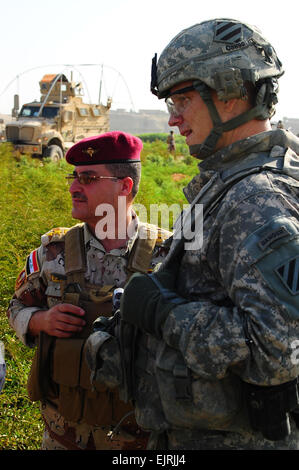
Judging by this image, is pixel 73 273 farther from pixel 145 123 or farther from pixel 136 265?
pixel 145 123

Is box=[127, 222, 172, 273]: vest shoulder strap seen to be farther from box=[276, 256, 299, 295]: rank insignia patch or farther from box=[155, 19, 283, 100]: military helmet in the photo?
box=[276, 256, 299, 295]: rank insignia patch

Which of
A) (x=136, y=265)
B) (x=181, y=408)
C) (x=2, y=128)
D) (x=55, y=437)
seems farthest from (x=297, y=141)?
(x=2, y=128)

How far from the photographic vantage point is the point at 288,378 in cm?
143

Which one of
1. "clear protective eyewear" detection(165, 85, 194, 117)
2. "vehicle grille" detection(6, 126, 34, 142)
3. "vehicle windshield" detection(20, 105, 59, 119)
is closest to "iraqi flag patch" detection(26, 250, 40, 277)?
"clear protective eyewear" detection(165, 85, 194, 117)

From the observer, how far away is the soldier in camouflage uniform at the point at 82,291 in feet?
7.72

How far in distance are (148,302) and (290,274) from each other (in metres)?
0.45

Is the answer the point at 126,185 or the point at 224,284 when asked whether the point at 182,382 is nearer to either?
the point at 224,284

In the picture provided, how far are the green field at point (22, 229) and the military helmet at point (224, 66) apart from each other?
2659mm

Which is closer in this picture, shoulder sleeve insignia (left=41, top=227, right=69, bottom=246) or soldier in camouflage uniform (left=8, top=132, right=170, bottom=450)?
soldier in camouflage uniform (left=8, top=132, right=170, bottom=450)

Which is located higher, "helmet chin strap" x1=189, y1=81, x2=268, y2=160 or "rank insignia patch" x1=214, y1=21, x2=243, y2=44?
"rank insignia patch" x1=214, y1=21, x2=243, y2=44

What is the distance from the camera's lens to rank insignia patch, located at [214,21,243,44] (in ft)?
5.72

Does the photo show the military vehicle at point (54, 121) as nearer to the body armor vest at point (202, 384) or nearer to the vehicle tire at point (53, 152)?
the vehicle tire at point (53, 152)

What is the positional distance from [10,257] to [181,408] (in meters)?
4.85

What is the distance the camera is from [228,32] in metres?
1.75
